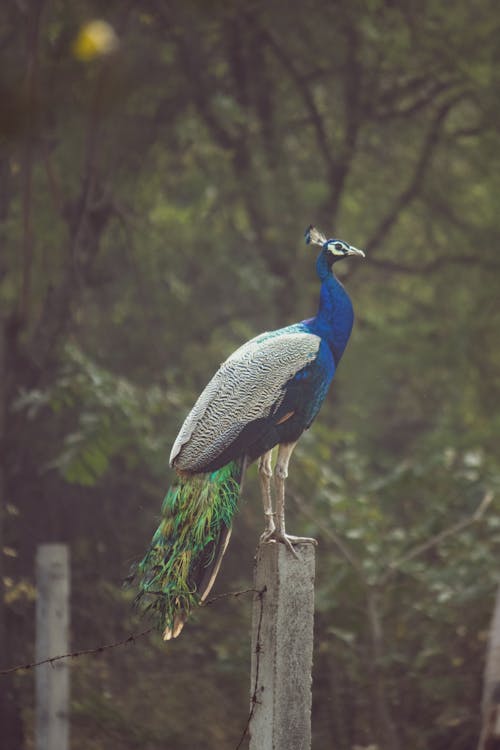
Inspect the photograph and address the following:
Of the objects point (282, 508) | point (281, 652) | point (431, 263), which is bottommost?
point (281, 652)

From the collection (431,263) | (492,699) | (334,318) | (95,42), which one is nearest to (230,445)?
(334,318)

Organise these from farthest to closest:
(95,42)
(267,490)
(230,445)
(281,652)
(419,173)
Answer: (419,173)
(95,42)
(267,490)
(230,445)
(281,652)

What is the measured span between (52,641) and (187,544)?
1.99m

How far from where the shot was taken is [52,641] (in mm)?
5078

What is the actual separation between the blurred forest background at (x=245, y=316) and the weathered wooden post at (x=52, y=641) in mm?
736

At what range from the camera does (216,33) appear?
9.39 metres

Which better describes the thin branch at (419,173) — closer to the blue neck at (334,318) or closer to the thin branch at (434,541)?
the thin branch at (434,541)

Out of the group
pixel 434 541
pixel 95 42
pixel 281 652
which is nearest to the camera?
pixel 281 652

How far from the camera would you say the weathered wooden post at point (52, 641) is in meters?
5.05

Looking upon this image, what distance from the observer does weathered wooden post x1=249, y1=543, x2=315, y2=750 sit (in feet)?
10.1

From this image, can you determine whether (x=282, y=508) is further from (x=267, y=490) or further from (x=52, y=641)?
(x=52, y=641)

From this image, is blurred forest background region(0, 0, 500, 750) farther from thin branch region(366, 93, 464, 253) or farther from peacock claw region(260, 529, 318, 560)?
peacock claw region(260, 529, 318, 560)

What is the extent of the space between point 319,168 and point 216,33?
1.59m

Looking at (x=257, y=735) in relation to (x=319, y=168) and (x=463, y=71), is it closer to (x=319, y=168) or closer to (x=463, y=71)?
(x=463, y=71)
